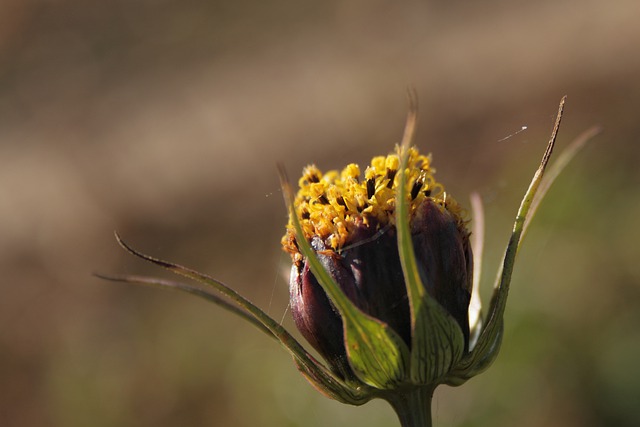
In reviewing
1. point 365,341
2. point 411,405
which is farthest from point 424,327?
point 411,405

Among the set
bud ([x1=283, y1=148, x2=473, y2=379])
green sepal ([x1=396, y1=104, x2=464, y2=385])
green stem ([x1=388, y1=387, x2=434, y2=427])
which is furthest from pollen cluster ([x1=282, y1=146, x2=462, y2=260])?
green stem ([x1=388, y1=387, x2=434, y2=427])

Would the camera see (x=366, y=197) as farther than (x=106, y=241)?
No

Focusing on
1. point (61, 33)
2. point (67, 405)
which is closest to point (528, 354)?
point (67, 405)

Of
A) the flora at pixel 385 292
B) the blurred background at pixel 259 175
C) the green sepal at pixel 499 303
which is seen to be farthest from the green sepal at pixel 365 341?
the blurred background at pixel 259 175

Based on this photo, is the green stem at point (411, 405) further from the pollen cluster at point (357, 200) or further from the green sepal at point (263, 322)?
the pollen cluster at point (357, 200)

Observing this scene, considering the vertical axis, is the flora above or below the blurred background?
below

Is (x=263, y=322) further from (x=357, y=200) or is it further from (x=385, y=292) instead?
(x=357, y=200)

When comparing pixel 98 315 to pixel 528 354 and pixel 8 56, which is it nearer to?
pixel 528 354

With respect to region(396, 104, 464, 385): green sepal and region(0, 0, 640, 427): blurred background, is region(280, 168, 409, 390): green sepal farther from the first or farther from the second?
region(0, 0, 640, 427): blurred background
